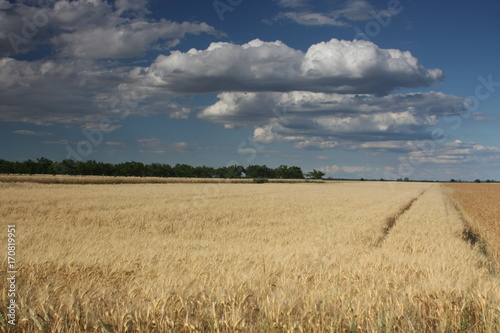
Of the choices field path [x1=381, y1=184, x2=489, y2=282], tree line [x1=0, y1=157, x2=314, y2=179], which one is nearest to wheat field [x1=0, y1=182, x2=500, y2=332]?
field path [x1=381, y1=184, x2=489, y2=282]

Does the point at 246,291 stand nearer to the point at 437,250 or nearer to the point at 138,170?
the point at 437,250

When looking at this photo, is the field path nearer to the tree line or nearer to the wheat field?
the wheat field

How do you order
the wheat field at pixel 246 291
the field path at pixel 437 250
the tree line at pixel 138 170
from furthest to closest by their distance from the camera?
the tree line at pixel 138 170
the field path at pixel 437 250
the wheat field at pixel 246 291

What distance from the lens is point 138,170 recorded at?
14325 centimetres

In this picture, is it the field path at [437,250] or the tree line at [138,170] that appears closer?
the field path at [437,250]

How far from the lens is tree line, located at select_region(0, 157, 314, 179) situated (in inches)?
4562

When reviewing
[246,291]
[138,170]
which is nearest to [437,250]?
[246,291]

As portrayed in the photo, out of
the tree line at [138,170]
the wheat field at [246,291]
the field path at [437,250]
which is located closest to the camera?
the wheat field at [246,291]

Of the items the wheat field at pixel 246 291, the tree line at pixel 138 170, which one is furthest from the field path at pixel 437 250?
the tree line at pixel 138 170

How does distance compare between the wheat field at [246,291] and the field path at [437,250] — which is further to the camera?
the field path at [437,250]

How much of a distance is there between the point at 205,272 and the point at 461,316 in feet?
12.7

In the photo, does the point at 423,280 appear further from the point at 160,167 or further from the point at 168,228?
the point at 160,167

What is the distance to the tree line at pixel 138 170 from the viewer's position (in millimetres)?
115875

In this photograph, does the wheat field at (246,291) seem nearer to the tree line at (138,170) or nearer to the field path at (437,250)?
the field path at (437,250)
